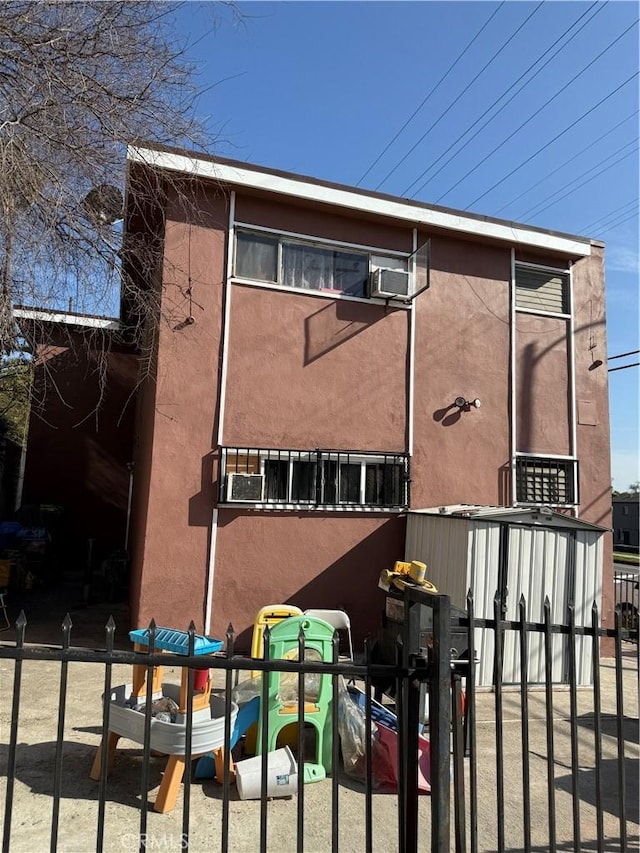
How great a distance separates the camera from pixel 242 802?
3.86 metres

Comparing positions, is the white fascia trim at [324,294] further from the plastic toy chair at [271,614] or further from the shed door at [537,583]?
the shed door at [537,583]

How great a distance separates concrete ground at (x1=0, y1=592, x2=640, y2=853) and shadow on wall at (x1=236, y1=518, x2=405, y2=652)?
104 inches

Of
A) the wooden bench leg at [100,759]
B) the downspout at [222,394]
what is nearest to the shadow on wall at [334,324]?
the downspout at [222,394]

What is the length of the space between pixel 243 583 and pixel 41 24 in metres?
6.33

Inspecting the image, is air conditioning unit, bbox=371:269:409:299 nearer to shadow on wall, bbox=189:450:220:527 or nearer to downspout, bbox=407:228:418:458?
downspout, bbox=407:228:418:458

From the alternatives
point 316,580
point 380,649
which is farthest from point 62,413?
point 380,649

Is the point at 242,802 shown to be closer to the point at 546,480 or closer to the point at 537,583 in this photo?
the point at 537,583

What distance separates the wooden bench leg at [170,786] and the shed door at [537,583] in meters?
4.57

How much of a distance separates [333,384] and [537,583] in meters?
3.87

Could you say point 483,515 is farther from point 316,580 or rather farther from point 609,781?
point 609,781

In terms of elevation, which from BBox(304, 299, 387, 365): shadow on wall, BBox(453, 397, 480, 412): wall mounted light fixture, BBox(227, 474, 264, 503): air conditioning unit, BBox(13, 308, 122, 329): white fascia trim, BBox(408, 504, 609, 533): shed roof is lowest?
BBox(408, 504, 609, 533): shed roof

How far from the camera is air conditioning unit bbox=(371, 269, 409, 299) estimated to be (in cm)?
849

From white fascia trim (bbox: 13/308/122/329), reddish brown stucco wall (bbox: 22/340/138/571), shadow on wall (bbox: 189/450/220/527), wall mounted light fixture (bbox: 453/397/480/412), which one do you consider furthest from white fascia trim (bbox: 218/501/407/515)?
reddish brown stucco wall (bbox: 22/340/138/571)

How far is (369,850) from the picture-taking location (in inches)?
84.6
